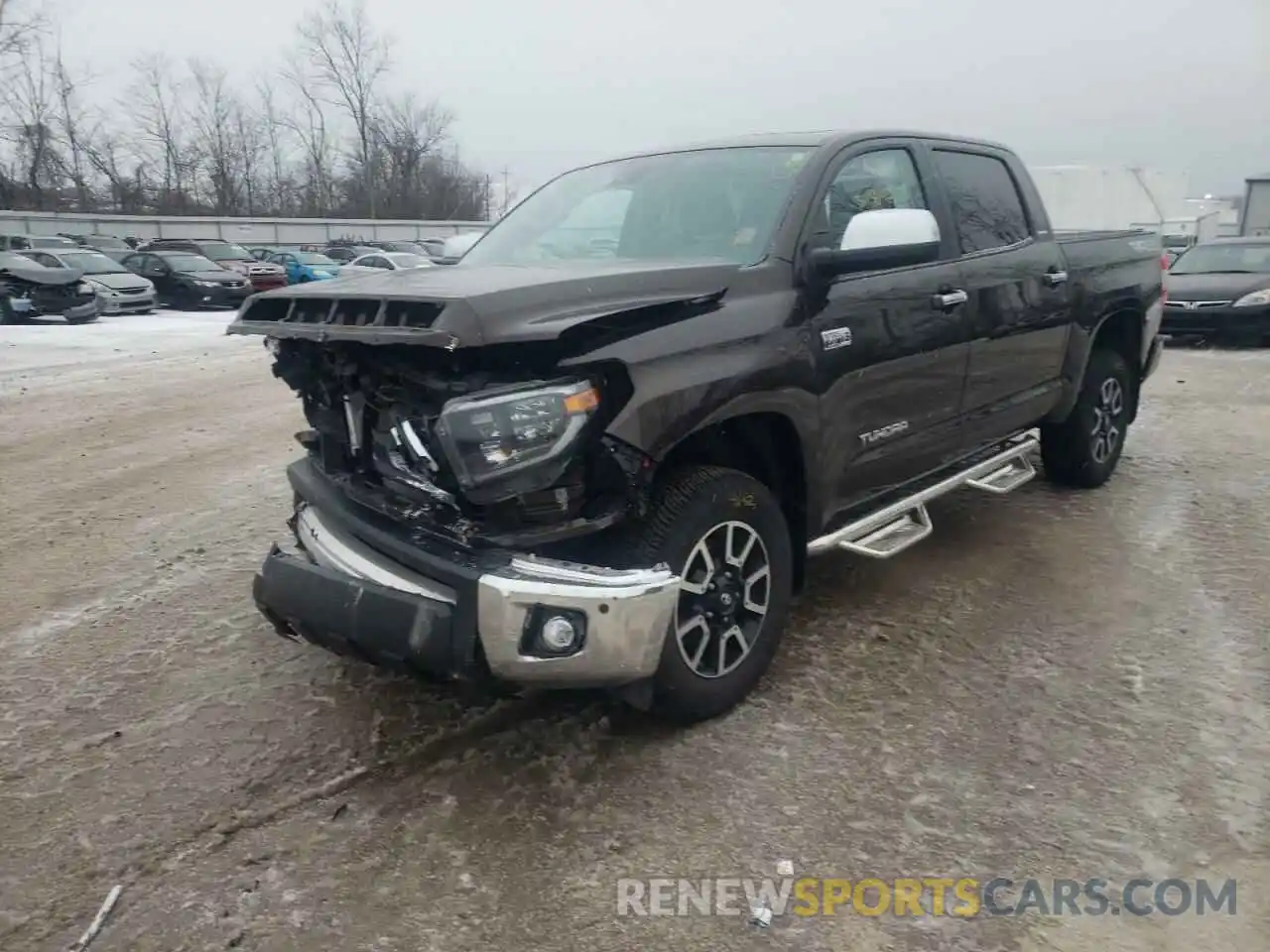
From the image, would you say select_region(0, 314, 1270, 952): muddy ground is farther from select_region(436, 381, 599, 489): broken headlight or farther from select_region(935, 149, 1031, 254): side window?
select_region(935, 149, 1031, 254): side window

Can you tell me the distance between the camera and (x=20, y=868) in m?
2.58

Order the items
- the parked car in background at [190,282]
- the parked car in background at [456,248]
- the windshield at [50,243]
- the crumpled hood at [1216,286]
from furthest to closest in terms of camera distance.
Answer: the windshield at [50,243], the parked car in background at [190,282], the crumpled hood at [1216,286], the parked car in background at [456,248]

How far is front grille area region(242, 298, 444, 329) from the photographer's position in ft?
8.90

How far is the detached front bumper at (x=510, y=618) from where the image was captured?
262 centimetres

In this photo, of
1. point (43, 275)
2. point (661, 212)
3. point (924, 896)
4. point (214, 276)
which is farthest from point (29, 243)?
point (924, 896)

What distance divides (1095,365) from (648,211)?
10.3 feet

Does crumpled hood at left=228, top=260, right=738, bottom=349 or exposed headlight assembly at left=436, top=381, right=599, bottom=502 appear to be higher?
crumpled hood at left=228, top=260, right=738, bottom=349

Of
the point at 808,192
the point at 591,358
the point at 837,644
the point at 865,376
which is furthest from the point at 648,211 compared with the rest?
the point at 837,644

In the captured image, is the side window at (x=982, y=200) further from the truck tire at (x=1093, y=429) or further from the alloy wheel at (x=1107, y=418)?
the alloy wheel at (x=1107, y=418)

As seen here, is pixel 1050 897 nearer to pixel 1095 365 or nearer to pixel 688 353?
pixel 688 353

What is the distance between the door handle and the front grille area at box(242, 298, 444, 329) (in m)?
2.21

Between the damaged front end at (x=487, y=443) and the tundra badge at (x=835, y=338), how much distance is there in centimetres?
99

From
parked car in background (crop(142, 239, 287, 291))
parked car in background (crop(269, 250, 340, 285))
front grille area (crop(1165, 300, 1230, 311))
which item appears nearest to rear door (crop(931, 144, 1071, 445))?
front grille area (crop(1165, 300, 1230, 311))

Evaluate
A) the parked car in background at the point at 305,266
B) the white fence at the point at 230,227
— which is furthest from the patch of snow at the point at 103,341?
the white fence at the point at 230,227
